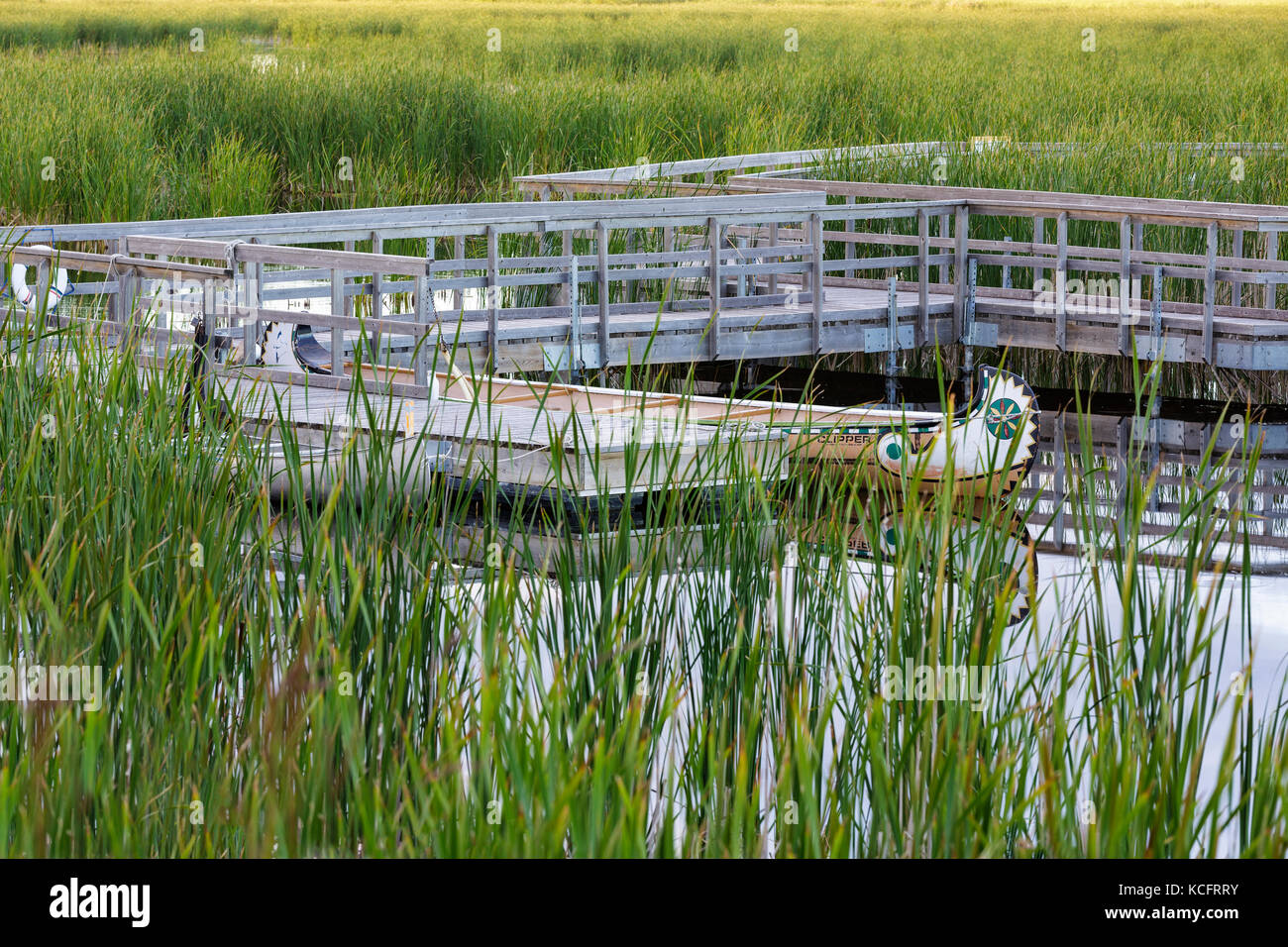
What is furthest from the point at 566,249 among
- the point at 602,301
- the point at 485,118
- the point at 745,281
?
the point at 485,118

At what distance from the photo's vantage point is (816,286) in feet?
38.1

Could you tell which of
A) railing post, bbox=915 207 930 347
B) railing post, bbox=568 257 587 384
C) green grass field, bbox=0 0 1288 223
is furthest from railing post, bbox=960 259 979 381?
railing post, bbox=568 257 587 384

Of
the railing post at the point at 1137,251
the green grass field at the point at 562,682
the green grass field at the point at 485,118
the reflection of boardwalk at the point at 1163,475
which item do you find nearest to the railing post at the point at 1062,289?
the railing post at the point at 1137,251

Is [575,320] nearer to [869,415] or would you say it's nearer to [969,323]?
[969,323]

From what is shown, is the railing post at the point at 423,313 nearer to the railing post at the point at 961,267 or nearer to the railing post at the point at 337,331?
the railing post at the point at 337,331

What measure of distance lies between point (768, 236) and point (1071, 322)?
2.71 meters

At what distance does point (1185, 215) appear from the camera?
1094 centimetres

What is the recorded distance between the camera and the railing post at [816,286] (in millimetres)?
11539

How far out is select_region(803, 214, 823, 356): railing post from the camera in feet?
37.9

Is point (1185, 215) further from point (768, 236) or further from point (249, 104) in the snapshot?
point (249, 104)

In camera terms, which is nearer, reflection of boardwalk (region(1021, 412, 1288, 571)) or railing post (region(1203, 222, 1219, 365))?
reflection of boardwalk (region(1021, 412, 1288, 571))

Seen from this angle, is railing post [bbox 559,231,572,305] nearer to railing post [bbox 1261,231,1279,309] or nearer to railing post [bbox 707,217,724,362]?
railing post [bbox 707,217,724,362]

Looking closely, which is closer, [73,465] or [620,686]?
[620,686]
